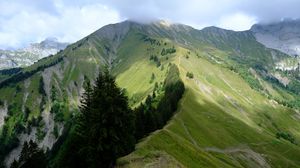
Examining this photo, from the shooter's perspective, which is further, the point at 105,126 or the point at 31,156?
the point at 31,156

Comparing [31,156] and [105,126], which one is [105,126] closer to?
[105,126]

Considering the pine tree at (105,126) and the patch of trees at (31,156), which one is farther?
the patch of trees at (31,156)

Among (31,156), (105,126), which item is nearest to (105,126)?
(105,126)

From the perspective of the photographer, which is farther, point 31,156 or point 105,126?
point 31,156

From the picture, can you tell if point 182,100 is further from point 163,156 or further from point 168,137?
point 163,156

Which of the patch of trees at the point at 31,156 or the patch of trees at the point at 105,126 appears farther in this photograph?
the patch of trees at the point at 31,156

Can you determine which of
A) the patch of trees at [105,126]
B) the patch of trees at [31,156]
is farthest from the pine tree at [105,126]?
the patch of trees at [31,156]

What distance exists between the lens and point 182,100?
592ft

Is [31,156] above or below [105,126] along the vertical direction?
below

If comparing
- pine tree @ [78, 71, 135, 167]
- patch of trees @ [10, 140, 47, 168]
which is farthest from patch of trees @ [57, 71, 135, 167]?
patch of trees @ [10, 140, 47, 168]

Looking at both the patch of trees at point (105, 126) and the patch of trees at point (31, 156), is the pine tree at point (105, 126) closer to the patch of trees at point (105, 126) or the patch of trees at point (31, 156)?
the patch of trees at point (105, 126)

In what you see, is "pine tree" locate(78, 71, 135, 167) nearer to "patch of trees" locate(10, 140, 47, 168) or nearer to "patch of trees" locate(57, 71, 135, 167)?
"patch of trees" locate(57, 71, 135, 167)

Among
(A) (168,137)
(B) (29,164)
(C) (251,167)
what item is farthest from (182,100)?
(B) (29,164)

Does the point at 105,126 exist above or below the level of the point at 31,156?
above
